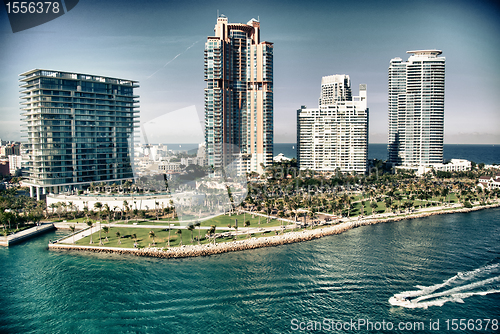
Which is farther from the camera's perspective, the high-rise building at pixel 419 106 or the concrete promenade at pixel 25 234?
the high-rise building at pixel 419 106

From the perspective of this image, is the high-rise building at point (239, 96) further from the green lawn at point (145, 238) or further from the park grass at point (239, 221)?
the green lawn at point (145, 238)

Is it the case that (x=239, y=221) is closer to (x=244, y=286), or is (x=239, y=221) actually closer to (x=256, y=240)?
(x=256, y=240)

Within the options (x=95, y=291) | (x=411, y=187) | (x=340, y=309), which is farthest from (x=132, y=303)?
(x=411, y=187)

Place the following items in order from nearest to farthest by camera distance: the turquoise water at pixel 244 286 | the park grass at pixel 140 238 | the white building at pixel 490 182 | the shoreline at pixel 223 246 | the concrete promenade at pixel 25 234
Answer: the turquoise water at pixel 244 286 < the shoreline at pixel 223 246 < the park grass at pixel 140 238 < the concrete promenade at pixel 25 234 < the white building at pixel 490 182

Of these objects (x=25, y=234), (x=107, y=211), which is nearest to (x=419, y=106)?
(x=107, y=211)

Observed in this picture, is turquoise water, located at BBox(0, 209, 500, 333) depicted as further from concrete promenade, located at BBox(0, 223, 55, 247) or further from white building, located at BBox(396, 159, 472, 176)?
white building, located at BBox(396, 159, 472, 176)

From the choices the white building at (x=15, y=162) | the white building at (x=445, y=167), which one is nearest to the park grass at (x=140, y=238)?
the white building at (x=445, y=167)
